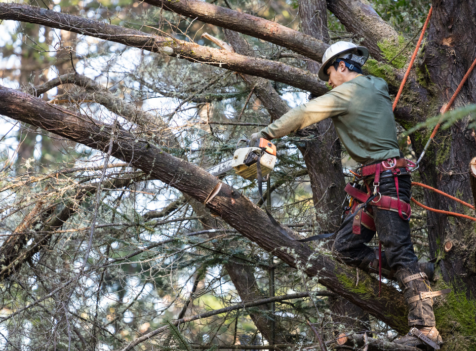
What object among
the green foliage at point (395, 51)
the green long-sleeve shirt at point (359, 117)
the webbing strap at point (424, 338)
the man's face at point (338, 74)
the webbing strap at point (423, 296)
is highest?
the green foliage at point (395, 51)

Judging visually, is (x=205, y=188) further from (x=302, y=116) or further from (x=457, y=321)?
(x=457, y=321)

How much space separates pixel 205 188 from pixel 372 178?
1.27 metres

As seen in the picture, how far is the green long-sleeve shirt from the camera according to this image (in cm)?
349

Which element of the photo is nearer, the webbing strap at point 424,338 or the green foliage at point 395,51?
the webbing strap at point 424,338

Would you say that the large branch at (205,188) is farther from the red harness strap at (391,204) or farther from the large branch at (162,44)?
the large branch at (162,44)

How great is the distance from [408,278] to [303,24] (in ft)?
12.4

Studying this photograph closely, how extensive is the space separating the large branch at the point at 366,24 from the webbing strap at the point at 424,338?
2.76 m

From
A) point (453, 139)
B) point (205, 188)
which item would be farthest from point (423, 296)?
point (205, 188)

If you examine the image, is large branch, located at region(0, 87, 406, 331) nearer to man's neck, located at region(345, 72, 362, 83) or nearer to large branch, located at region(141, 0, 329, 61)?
man's neck, located at region(345, 72, 362, 83)

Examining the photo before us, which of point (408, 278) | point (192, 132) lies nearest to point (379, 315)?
point (408, 278)

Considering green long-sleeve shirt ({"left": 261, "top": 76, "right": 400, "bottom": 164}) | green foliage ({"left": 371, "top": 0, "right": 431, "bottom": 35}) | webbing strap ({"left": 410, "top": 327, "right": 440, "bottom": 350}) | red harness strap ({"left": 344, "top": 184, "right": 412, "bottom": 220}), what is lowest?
webbing strap ({"left": 410, "top": 327, "right": 440, "bottom": 350})

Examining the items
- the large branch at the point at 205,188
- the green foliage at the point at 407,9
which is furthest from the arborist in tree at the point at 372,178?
the green foliage at the point at 407,9

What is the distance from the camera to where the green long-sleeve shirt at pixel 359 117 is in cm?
349

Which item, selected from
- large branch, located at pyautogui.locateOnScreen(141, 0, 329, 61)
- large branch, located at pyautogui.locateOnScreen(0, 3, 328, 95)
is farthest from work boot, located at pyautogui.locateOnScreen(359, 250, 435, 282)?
large branch, located at pyautogui.locateOnScreen(141, 0, 329, 61)
